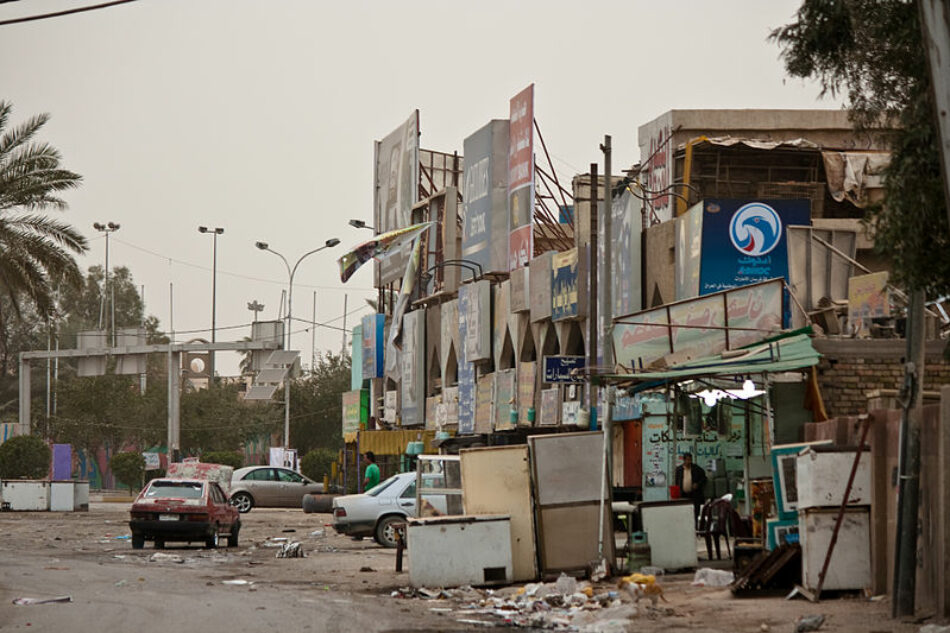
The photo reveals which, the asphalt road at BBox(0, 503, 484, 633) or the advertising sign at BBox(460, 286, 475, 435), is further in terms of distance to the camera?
the advertising sign at BBox(460, 286, 475, 435)

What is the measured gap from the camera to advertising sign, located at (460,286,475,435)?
50094 mm

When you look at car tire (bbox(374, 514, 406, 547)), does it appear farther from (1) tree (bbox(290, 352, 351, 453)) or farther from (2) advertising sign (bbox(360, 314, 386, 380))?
(1) tree (bbox(290, 352, 351, 453))

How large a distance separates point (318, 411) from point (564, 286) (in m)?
57.1

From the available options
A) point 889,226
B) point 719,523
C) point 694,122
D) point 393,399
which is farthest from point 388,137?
point 889,226

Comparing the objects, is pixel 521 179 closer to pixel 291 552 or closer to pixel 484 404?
pixel 484 404

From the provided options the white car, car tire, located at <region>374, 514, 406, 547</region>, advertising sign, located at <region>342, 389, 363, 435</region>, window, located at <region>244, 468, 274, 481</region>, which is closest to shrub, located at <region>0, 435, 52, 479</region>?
advertising sign, located at <region>342, 389, 363, 435</region>

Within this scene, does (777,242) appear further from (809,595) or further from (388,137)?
(388,137)

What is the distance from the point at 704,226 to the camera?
3466 cm

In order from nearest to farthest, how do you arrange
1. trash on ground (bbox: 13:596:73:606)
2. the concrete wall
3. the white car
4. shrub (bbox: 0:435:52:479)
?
trash on ground (bbox: 13:596:73:606) < the concrete wall < the white car < shrub (bbox: 0:435:52:479)

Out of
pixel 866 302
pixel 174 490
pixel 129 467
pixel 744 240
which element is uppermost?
pixel 744 240

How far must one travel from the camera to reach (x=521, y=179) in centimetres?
4694

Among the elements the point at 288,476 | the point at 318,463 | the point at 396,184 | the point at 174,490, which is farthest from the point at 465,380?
the point at 318,463

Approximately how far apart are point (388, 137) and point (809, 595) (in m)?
52.0

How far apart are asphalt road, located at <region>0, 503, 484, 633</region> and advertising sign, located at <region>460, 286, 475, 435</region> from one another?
17629mm
